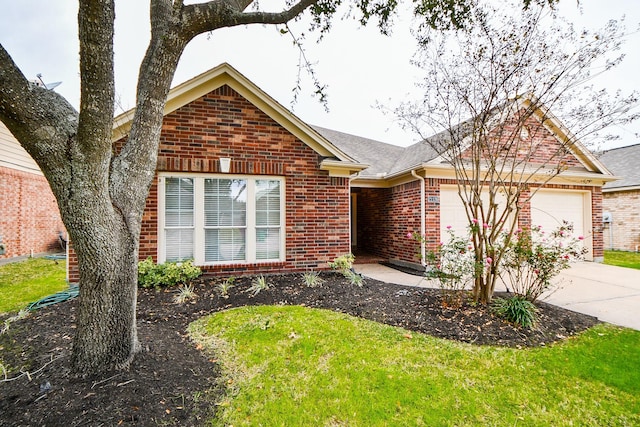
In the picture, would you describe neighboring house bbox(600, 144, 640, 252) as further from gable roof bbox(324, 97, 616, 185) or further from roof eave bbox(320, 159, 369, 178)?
roof eave bbox(320, 159, 369, 178)

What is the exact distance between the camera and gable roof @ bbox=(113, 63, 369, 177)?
6.29m

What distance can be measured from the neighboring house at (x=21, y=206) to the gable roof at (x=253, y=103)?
22.8ft

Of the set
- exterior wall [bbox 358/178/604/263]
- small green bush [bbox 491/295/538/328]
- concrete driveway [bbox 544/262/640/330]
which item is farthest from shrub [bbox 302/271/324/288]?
concrete driveway [bbox 544/262/640/330]

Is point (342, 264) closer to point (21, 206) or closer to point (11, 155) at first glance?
point (21, 206)

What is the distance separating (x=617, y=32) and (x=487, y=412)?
223 inches

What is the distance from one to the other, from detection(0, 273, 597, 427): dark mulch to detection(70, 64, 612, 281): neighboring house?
3.12 ft

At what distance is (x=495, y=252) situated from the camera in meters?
4.98

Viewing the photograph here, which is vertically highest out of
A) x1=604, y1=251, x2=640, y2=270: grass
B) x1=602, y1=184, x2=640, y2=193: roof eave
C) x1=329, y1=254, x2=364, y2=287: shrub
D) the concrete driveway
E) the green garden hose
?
x1=602, y1=184, x2=640, y2=193: roof eave

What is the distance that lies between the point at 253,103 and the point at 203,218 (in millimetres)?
2985

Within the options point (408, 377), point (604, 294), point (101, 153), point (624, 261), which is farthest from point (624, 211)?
point (101, 153)

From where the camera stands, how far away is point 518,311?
173 inches

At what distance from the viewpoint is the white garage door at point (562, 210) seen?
971 centimetres

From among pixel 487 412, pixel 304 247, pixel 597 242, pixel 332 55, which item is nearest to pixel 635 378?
pixel 487 412

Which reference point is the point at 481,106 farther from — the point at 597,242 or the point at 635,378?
the point at 597,242
